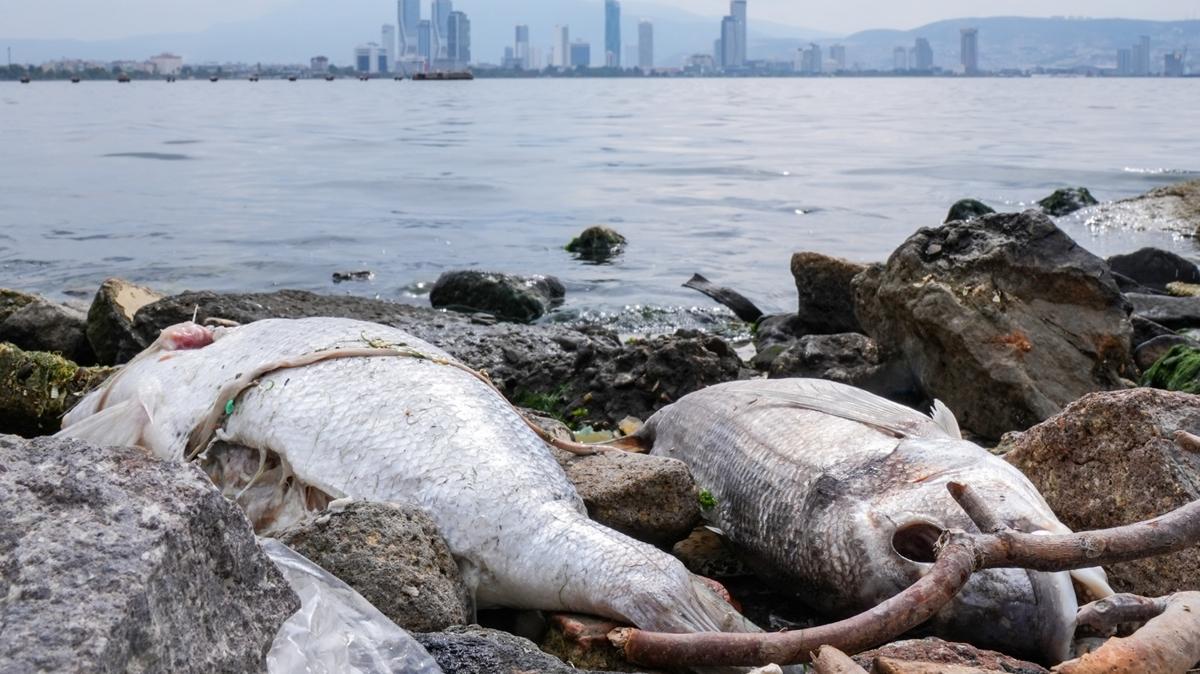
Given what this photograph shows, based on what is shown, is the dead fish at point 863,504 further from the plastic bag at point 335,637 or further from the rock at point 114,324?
the rock at point 114,324

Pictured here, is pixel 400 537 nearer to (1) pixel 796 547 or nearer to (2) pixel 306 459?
(2) pixel 306 459

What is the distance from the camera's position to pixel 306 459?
15.1ft

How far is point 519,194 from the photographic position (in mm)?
25312

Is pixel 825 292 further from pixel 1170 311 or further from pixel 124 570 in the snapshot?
pixel 124 570

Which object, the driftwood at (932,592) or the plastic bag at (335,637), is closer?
the plastic bag at (335,637)

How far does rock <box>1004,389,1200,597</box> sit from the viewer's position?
4.30 meters

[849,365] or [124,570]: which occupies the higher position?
[124,570]

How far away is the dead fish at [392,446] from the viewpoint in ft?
12.8

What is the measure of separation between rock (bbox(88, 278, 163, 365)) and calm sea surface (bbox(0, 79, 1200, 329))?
540cm

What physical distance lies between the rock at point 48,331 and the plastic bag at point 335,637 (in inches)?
262

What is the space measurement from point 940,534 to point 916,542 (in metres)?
0.21

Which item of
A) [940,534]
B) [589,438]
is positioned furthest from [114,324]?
[940,534]

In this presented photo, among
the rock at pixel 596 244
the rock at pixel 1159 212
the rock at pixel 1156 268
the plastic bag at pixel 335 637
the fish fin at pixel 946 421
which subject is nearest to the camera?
the plastic bag at pixel 335 637

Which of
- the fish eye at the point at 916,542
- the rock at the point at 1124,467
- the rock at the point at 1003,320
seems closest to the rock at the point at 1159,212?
the rock at the point at 1003,320
